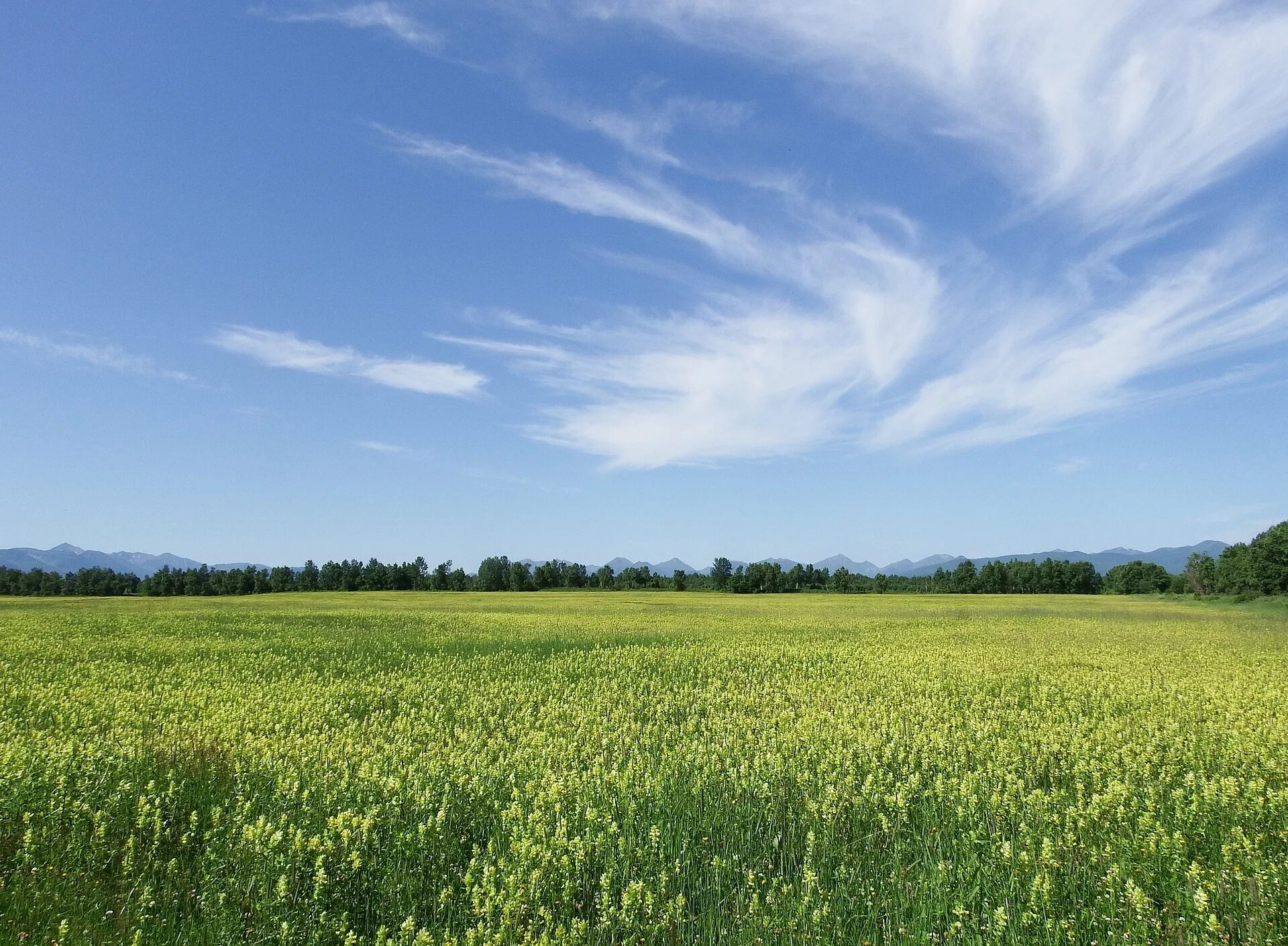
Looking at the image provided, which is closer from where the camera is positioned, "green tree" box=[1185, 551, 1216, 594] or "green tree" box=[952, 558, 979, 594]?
"green tree" box=[1185, 551, 1216, 594]

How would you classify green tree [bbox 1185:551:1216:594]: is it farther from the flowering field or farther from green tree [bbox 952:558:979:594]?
the flowering field

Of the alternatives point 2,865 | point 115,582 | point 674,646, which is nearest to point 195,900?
point 2,865

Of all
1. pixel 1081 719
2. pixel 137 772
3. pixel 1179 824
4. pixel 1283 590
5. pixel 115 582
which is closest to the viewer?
pixel 1179 824

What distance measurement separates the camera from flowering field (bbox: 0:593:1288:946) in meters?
4.90

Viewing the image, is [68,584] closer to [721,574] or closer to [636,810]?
[721,574]

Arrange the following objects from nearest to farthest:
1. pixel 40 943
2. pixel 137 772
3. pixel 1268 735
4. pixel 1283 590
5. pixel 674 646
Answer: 1. pixel 40 943
2. pixel 137 772
3. pixel 1268 735
4. pixel 674 646
5. pixel 1283 590

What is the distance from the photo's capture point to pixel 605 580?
152 m

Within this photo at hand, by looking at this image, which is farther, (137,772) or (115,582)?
(115,582)

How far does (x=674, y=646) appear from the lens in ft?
76.6

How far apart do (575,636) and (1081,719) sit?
18722 millimetres

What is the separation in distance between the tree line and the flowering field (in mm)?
109520

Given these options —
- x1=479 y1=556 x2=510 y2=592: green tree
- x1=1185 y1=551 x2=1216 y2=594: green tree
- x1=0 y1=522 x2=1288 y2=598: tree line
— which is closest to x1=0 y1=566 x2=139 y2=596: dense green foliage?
x1=0 y1=522 x2=1288 y2=598: tree line

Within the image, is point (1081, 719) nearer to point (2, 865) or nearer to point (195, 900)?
point (195, 900)

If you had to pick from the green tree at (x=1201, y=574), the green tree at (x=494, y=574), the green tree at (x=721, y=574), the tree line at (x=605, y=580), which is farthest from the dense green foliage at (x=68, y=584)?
the green tree at (x=1201, y=574)
